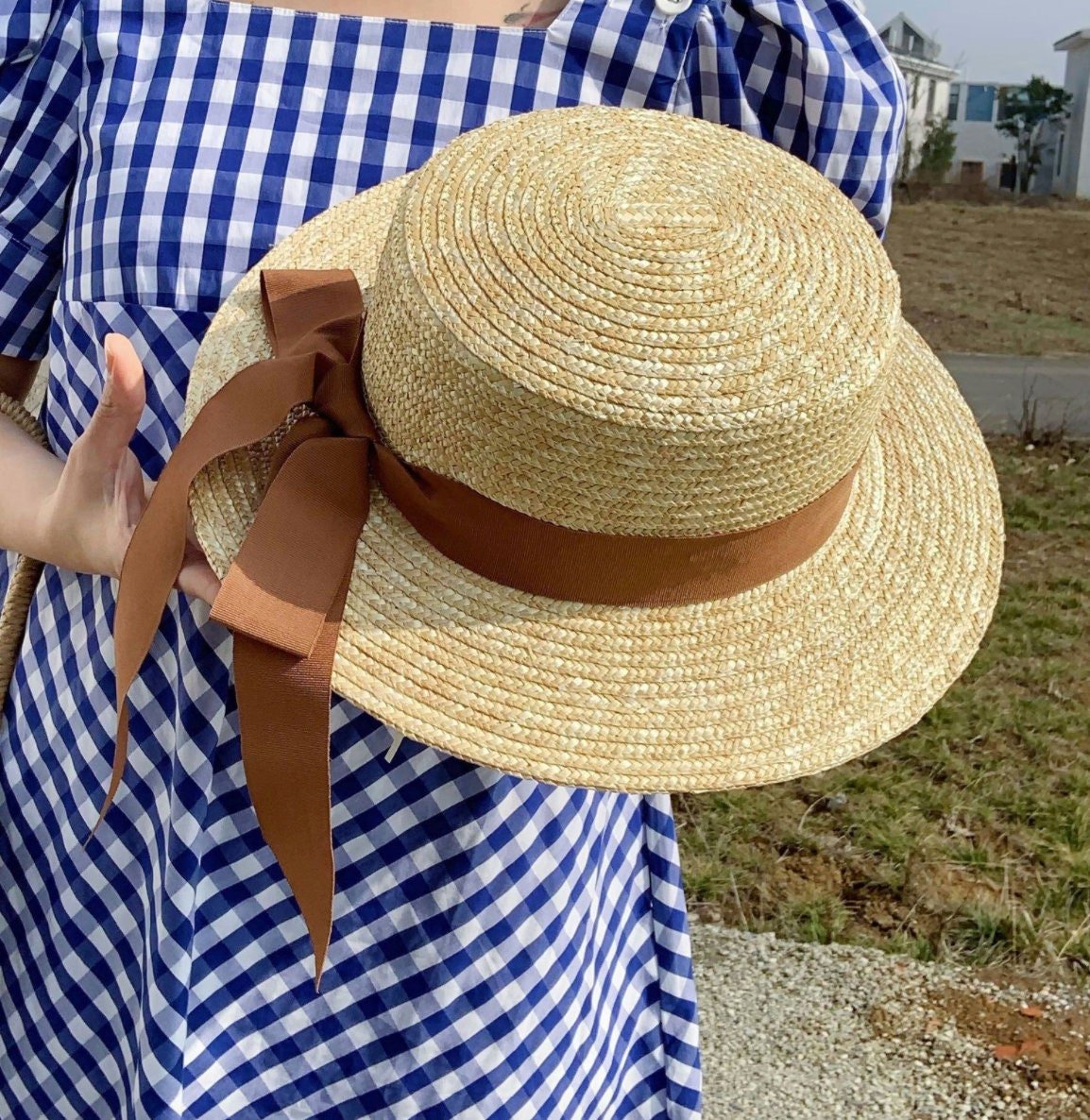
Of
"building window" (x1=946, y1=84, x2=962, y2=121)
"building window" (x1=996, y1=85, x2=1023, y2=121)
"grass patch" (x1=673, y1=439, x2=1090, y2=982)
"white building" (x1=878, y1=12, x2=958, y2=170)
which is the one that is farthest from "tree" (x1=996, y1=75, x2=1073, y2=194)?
"grass patch" (x1=673, y1=439, x2=1090, y2=982)

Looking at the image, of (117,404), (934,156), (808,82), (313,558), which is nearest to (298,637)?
(313,558)

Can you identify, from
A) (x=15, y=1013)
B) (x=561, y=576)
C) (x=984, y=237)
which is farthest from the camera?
(x=984, y=237)

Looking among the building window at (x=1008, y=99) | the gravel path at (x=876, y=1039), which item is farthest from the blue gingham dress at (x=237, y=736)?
the building window at (x=1008, y=99)

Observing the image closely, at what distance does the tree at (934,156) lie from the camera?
1542 cm

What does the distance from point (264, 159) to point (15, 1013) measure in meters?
0.94

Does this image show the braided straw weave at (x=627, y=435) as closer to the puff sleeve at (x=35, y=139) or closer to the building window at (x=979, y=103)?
the puff sleeve at (x=35, y=139)

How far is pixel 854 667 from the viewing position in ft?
3.20

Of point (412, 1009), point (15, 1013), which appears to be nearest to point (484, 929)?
point (412, 1009)

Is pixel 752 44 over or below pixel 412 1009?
over

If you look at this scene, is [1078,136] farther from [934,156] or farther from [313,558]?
[313,558]

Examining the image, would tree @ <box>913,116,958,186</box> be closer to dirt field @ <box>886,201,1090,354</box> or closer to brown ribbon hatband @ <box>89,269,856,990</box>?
dirt field @ <box>886,201,1090,354</box>

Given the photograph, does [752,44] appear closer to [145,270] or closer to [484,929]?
[145,270]

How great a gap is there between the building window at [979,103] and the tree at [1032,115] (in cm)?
517

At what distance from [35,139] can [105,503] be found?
0.36 m
